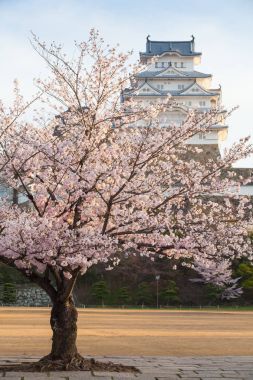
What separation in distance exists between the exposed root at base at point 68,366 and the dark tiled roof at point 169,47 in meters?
46.9

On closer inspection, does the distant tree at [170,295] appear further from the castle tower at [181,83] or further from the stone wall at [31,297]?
Answer: the castle tower at [181,83]

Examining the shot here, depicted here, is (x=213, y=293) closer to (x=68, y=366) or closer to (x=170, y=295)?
(x=170, y=295)

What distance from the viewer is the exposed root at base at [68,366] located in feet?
28.1

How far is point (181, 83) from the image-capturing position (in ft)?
167

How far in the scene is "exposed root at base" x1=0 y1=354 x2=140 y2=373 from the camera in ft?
28.1

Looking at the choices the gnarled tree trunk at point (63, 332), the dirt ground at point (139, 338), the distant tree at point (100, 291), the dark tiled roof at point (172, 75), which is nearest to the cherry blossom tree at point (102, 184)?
the gnarled tree trunk at point (63, 332)

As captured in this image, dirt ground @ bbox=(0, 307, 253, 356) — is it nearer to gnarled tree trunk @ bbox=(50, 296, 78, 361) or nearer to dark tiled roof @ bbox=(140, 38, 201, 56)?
gnarled tree trunk @ bbox=(50, 296, 78, 361)

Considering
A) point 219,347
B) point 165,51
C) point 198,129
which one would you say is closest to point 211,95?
point 165,51

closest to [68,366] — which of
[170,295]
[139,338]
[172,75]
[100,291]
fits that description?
[139,338]

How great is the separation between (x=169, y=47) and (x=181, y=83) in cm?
595

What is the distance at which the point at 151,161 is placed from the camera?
30.8ft

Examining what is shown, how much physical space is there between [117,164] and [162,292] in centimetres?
2803

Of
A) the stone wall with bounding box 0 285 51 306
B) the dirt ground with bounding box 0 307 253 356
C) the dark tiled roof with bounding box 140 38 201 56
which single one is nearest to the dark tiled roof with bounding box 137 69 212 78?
the dark tiled roof with bounding box 140 38 201 56

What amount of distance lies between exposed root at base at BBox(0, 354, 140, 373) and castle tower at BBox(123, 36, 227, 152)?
3752 cm
